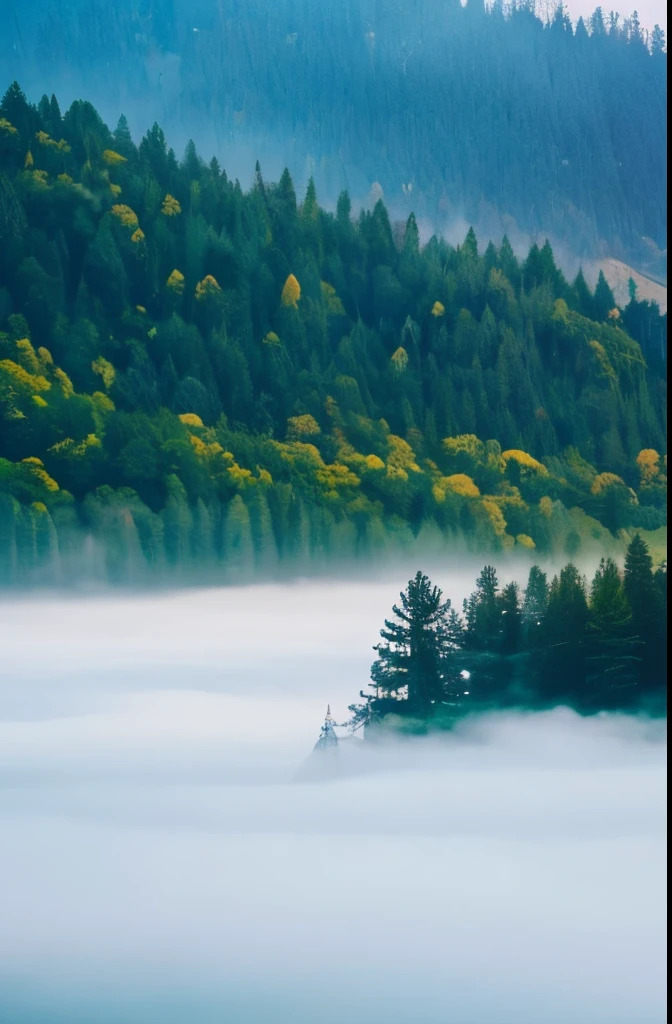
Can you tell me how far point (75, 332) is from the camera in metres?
5.36

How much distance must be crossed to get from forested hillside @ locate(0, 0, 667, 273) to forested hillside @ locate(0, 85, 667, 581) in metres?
0.13

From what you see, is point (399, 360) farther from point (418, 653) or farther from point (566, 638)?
point (566, 638)

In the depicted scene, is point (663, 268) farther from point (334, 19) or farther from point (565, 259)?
point (334, 19)

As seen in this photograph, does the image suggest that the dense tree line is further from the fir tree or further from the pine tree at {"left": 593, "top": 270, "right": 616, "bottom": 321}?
the pine tree at {"left": 593, "top": 270, "right": 616, "bottom": 321}

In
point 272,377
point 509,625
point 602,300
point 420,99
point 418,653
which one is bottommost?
point 418,653

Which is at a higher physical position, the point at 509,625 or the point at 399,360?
the point at 399,360

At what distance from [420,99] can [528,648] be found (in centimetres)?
212

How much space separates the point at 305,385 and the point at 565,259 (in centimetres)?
111

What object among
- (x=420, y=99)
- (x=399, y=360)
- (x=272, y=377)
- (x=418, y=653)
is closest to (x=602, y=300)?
(x=399, y=360)

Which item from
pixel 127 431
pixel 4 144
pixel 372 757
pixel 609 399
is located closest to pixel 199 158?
pixel 4 144

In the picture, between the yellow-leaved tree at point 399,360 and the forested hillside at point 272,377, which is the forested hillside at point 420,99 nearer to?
the forested hillside at point 272,377

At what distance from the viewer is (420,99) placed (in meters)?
5.46

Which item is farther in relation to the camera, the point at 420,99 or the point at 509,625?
the point at 420,99

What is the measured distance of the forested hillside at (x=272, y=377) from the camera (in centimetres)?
532
